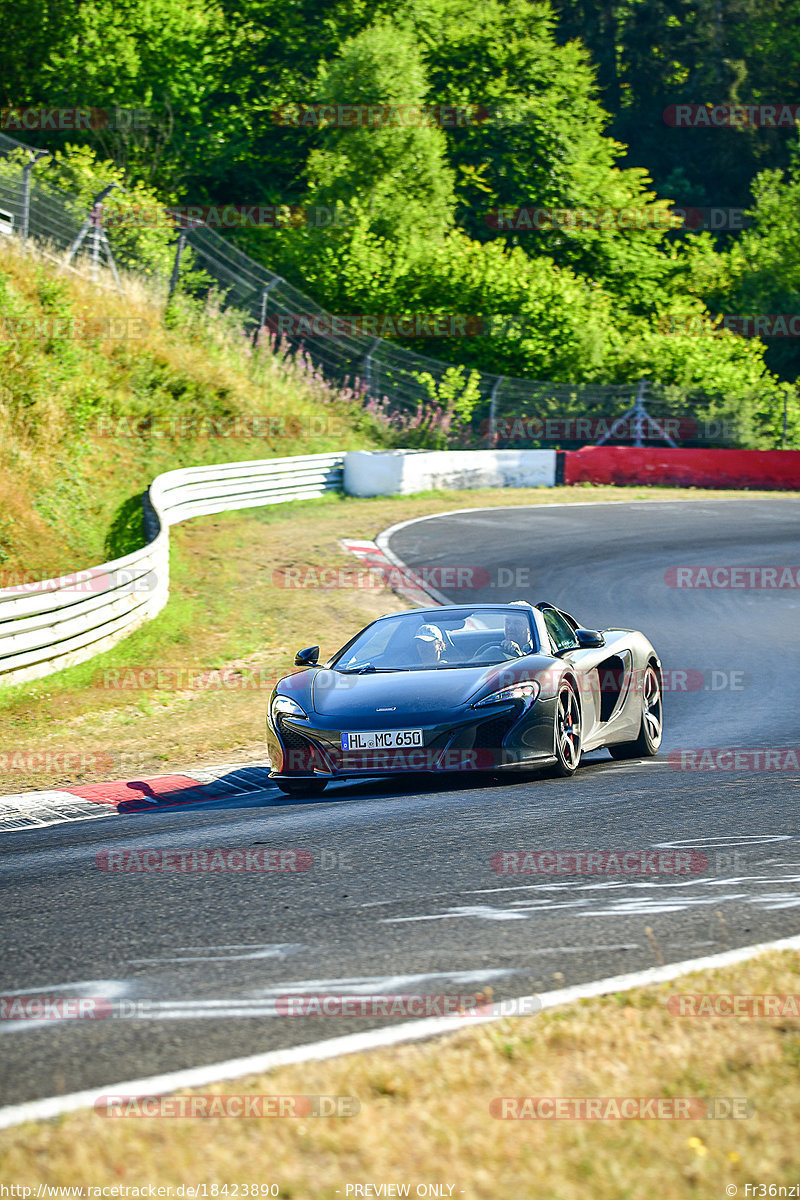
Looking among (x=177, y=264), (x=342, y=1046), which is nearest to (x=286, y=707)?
(x=342, y=1046)

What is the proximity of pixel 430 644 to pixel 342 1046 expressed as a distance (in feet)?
19.3

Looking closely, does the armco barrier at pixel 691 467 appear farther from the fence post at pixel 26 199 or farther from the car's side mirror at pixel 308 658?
the car's side mirror at pixel 308 658

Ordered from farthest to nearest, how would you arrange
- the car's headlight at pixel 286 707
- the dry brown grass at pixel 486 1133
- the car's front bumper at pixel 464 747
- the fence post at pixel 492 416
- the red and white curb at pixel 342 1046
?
the fence post at pixel 492 416 < the car's headlight at pixel 286 707 < the car's front bumper at pixel 464 747 < the red and white curb at pixel 342 1046 < the dry brown grass at pixel 486 1133

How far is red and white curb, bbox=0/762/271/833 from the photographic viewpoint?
858cm

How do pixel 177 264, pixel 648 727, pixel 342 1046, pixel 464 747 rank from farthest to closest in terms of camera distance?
pixel 177 264
pixel 648 727
pixel 464 747
pixel 342 1046

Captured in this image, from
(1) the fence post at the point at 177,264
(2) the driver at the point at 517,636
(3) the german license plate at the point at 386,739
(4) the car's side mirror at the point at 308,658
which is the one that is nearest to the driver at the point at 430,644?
(2) the driver at the point at 517,636

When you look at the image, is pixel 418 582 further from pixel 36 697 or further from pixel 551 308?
pixel 551 308

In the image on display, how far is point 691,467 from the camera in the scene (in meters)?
33.6

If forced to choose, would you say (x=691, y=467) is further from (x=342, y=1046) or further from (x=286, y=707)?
(x=342, y=1046)

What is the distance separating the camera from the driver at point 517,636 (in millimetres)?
9047

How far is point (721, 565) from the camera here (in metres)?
21.2

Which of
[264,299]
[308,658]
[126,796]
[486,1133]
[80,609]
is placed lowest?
[126,796]

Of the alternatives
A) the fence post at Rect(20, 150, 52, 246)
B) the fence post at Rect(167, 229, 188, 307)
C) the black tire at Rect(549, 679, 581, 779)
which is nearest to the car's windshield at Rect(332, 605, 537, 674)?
the black tire at Rect(549, 679, 581, 779)

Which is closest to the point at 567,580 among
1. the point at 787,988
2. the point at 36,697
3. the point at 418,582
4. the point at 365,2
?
the point at 418,582
